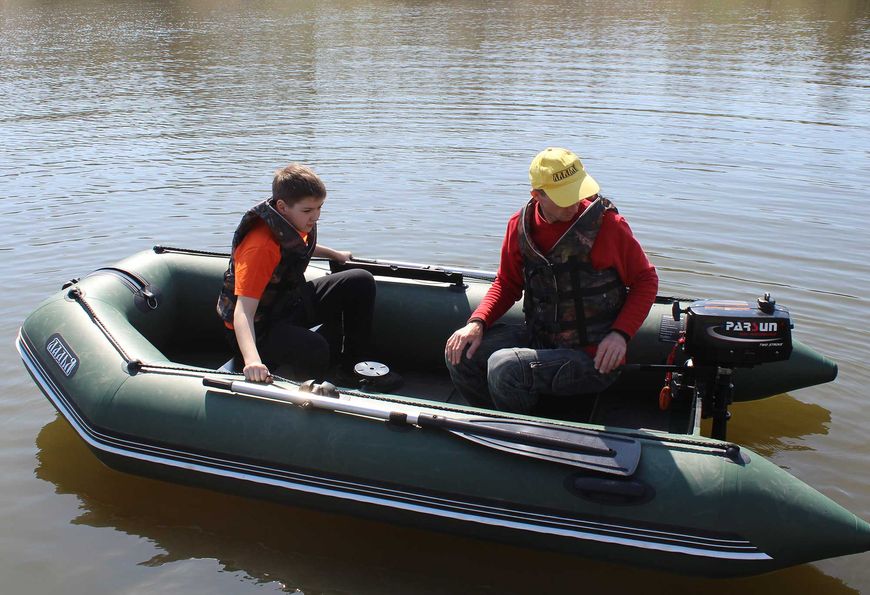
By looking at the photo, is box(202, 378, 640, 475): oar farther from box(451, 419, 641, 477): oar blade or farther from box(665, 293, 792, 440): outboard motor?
box(665, 293, 792, 440): outboard motor

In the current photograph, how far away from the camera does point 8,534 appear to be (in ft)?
11.7

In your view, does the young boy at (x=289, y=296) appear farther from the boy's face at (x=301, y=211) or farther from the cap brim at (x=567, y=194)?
the cap brim at (x=567, y=194)

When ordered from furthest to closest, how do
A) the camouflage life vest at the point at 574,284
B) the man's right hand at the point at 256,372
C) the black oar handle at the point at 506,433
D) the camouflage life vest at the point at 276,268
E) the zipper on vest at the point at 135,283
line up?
the zipper on vest at the point at 135,283
the camouflage life vest at the point at 276,268
the man's right hand at the point at 256,372
the camouflage life vest at the point at 574,284
the black oar handle at the point at 506,433

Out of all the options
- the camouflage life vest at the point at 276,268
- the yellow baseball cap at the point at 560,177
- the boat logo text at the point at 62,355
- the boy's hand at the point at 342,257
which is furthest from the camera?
the boy's hand at the point at 342,257

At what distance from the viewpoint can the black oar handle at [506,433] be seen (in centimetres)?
298

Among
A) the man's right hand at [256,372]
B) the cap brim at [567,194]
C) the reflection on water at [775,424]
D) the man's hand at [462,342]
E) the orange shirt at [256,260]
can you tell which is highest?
the cap brim at [567,194]

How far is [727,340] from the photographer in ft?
10.2

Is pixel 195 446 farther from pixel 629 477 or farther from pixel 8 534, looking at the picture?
pixel 629 477

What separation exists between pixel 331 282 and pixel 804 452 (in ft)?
7.43

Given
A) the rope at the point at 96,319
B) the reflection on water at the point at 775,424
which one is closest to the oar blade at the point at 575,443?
the reflection on water at the point at 775,424

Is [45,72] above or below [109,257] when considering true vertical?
above

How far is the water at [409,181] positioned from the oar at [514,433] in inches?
20.9

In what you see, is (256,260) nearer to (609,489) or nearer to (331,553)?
(331,553)

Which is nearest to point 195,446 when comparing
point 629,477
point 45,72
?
A: point 629,477
